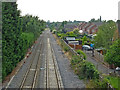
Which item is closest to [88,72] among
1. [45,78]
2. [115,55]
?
[115,55]

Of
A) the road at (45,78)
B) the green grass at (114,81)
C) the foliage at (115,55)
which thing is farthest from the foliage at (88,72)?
the foliage at (115,55)

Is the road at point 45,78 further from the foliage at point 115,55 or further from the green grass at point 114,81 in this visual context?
the foliage at point 115,55

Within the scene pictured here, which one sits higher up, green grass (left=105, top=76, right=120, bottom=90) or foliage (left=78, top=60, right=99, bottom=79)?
foliage (left=78, top=60, right=99, bottom=79)

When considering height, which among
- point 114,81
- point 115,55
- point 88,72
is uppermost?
point 115,55

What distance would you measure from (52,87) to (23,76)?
4020 mm

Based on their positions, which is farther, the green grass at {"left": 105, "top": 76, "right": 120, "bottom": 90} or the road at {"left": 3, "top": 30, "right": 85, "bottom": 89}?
the green grass at {"left": 105, "top": 76, "right": 120, "bottom": 90}

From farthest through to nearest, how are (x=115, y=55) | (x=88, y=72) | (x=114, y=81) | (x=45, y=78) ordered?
(x=115, y=55), (x=45, y=78), (x=114, y=81), (x=88, y=72)

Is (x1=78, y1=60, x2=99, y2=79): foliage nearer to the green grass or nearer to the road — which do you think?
the road

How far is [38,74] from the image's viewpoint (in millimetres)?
17609

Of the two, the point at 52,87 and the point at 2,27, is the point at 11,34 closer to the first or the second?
the point at 2,27

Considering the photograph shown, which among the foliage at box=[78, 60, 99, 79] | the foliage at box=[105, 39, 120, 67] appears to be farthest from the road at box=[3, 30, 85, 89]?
the foliage at box=[105, 39, 120, 67]

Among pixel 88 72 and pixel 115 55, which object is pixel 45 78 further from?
pixel 115 55

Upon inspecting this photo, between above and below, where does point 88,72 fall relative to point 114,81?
above

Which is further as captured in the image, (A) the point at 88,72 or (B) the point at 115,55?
(B) the point at 115,55
